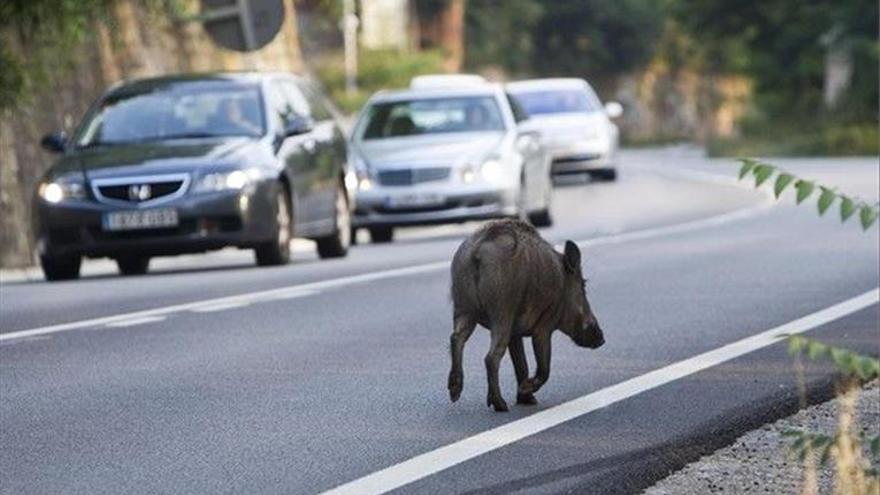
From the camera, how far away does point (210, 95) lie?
24969 mm

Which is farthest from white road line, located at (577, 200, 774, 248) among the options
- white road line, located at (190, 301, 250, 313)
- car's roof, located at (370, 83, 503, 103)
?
white road line, located at (190, 301, 250, 313)

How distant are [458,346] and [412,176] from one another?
20.3 m

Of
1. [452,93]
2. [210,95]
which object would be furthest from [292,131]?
[452,93]

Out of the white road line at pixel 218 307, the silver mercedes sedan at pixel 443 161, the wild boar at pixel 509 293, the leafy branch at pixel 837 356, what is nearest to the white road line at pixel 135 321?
the white road line at pixel 218 307

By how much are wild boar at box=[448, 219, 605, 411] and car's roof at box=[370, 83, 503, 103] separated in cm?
2121

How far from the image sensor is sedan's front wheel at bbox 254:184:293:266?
24.2 meters

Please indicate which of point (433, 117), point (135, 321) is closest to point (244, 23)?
point (433, 117)

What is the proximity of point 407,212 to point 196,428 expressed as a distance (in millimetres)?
20181

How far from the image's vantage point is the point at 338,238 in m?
26.8

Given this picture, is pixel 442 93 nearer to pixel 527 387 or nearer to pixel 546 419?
pixel 527 387

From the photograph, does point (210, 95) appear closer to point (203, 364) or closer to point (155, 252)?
point (155, 252)

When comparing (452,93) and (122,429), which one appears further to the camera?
(452,93)

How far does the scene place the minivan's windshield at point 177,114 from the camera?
960 inches

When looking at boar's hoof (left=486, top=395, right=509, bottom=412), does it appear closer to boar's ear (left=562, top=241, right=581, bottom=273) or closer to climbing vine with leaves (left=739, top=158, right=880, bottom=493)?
boar's ear (left=562, top=241, right=581, bottom=273)
